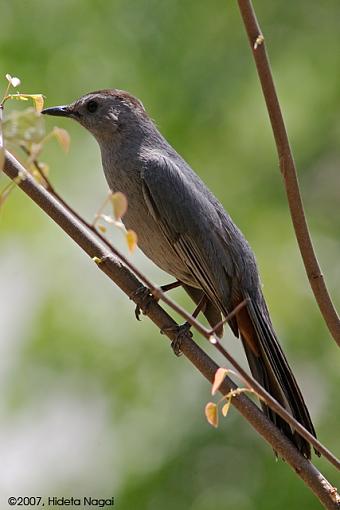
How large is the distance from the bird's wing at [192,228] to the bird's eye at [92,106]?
643mm

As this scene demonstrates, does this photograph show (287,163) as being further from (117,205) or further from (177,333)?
(177,333)

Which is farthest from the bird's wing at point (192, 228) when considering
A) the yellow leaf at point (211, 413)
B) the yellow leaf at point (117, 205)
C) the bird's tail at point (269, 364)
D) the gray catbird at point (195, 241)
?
the yellow leaf at point (117, 205)

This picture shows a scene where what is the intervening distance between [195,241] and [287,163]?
4.66ft

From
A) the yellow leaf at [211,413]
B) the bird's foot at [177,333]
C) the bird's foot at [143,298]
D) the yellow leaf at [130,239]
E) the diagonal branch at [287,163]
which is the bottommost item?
the yellow leaf at [211,413]

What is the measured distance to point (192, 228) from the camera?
155 inches

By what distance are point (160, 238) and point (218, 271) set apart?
0.99 feet

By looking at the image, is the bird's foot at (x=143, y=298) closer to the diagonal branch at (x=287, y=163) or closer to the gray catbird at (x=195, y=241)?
the gray catbird at (x=195, y=241)

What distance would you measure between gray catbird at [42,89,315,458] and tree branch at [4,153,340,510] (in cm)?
53

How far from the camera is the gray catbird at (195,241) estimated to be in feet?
12.3

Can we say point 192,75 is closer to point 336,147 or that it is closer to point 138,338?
point 336,147

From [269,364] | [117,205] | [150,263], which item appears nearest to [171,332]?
[269,364]

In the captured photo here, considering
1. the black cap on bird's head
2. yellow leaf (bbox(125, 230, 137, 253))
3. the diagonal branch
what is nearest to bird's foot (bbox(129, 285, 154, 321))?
the diagonal branch

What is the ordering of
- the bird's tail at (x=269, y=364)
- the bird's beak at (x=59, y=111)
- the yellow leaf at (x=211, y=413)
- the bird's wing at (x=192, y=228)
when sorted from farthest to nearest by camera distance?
the bird's beak at (x=59, y=111) < the bird's wing at (x=192, y=228) < the bird's tail at (x=269, y=364) < the yellow leaf at (x=211, y=413)

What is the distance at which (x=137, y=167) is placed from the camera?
4152 mm
